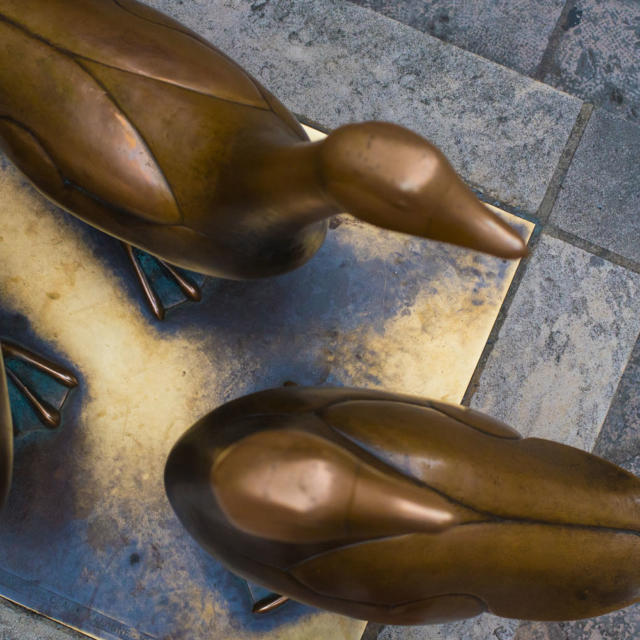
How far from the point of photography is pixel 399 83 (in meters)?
0.82

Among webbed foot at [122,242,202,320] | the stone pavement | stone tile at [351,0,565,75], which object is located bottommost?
webbed foot at [122,242,202,320]

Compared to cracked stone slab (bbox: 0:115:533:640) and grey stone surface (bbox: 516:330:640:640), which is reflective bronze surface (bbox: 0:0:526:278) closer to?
cracked stone slab (bbox: 0:115:533:640)

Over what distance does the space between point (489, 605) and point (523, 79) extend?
62cm

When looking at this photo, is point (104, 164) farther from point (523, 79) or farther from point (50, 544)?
point (523, 79)

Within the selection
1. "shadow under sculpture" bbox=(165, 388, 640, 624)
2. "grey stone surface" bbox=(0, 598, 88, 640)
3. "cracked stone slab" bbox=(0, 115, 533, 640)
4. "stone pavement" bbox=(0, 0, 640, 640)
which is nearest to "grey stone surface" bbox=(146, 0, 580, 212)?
"stone pavement" bbox=(0, 0, 640, 640)

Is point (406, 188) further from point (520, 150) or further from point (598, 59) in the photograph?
point (598, 59)

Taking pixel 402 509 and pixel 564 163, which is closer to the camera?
pixel 402 509

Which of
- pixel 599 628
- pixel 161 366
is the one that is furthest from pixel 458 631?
pixel 161 366

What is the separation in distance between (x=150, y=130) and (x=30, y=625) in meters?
0.54

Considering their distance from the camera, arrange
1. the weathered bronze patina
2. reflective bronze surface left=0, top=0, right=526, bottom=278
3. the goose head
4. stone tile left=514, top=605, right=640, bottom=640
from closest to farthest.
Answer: the goose head < reflective bronze surface left=0, top=0, right=526, bottom=278 < the weathered bronze patina < stone tile left=514, top=605, right=640, bottom=640

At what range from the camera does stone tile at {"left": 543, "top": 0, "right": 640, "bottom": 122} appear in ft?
2.86

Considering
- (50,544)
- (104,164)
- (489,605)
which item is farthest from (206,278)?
(489,605)

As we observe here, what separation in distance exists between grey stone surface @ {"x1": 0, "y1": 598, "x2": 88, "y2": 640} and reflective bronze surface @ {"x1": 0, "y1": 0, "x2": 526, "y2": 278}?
43cm

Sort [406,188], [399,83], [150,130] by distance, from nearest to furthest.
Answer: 1. [406,188]
2. [150,130]
3. [399,83]
